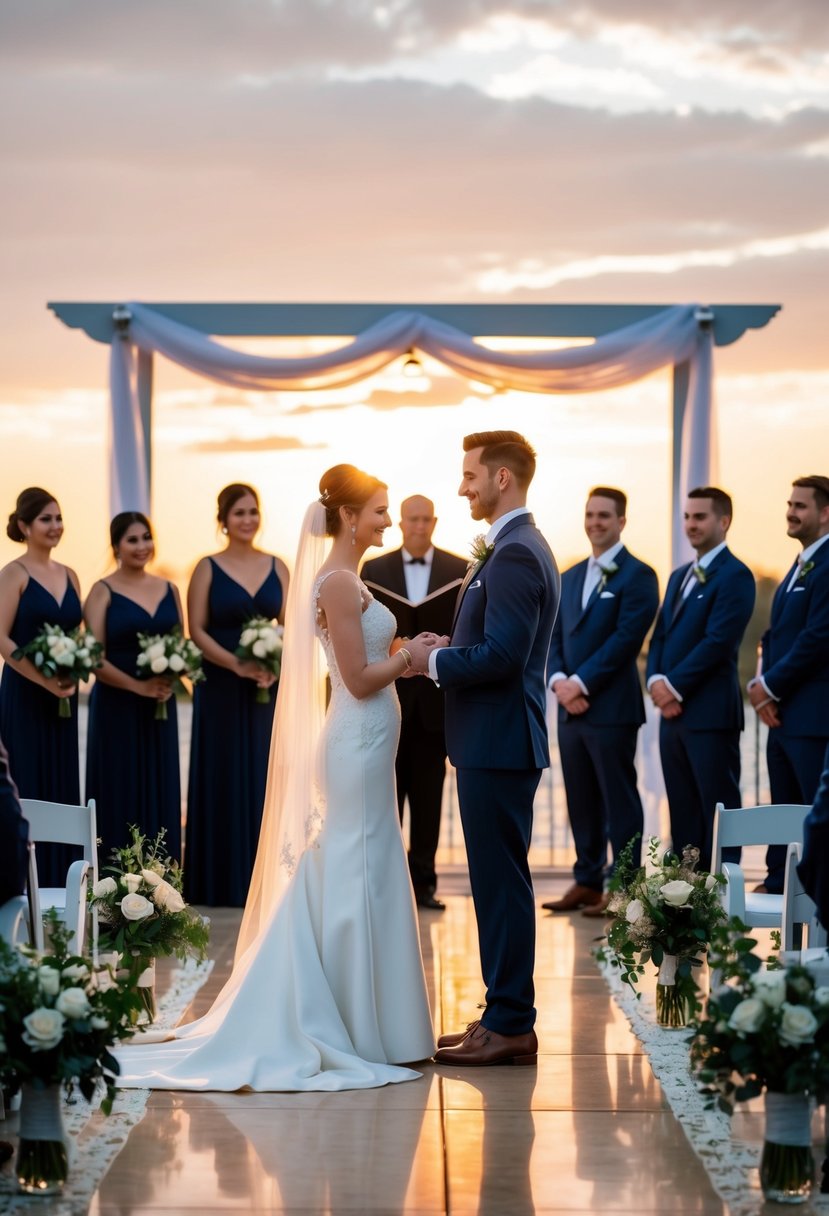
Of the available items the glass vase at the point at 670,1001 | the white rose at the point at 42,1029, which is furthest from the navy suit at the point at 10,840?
the glass vase at the point at 670,1001

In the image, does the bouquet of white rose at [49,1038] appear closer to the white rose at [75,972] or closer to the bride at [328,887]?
the white rose at [75,972]

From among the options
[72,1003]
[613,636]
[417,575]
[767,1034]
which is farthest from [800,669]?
[72,1003]

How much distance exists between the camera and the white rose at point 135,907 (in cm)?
483

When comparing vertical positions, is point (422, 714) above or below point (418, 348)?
below

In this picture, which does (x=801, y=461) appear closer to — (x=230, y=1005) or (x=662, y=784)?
(x=662, y=784)

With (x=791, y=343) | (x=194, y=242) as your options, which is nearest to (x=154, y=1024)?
(x=194, y=242)

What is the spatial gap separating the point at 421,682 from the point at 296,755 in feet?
8.52

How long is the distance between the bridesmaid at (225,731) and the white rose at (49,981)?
3.99m

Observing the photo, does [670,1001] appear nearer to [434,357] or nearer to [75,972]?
[75,972]

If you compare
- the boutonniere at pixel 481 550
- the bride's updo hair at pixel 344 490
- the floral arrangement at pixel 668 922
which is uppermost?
the bride's updo hair at pixel 344 490

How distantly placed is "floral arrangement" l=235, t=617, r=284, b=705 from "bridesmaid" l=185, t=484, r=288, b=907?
128 millimetres

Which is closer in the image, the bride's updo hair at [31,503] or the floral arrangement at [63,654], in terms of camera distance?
the floral arrangement at [63,654]

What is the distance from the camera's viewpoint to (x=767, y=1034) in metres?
3.22

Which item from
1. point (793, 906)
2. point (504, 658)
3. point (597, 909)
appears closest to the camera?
point (793, 906)
